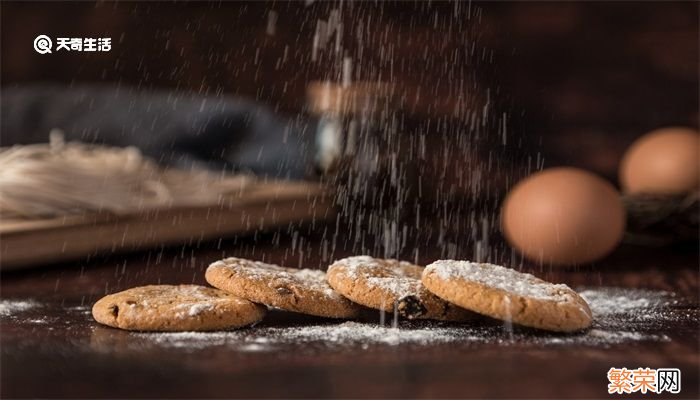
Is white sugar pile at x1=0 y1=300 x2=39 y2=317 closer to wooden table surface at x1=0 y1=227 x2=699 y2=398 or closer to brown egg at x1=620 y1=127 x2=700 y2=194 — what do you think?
wooden table surface at x1=0 y1=227 x2=699 y2=398

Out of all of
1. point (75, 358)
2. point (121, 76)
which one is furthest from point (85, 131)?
point (75, 358)

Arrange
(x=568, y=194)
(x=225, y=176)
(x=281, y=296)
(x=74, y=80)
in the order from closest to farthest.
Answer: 1. (x=281, y=296)
2. (x=568, y=194)
3. (x=225, y=176)
4. (x=74, y=80)

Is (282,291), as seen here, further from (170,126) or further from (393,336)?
(170,126)

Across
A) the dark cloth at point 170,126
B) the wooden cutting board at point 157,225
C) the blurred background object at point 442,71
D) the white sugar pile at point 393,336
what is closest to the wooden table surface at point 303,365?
the white sugar pile at point 393,336

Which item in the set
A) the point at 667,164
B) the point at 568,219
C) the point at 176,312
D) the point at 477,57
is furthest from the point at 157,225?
the point at 477,57

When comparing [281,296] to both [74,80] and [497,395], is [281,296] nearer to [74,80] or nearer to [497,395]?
[497,395]

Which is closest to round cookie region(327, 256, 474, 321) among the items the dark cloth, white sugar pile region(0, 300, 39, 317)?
white sugar pile region(0, 300, 39, 317)

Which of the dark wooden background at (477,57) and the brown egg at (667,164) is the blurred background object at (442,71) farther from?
the brown egg at (667,164)

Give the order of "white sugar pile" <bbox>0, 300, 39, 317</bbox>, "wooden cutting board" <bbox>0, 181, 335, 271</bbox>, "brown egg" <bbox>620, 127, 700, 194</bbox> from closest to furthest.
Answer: "white sugar pile" <bbox>0, 300, 39, 317</bbox>, "wooden cutting board" <bbox>0, 181, 335, 271</bbox>, "brown egg" <bbox>620, 127, 700, 194</bbox>
